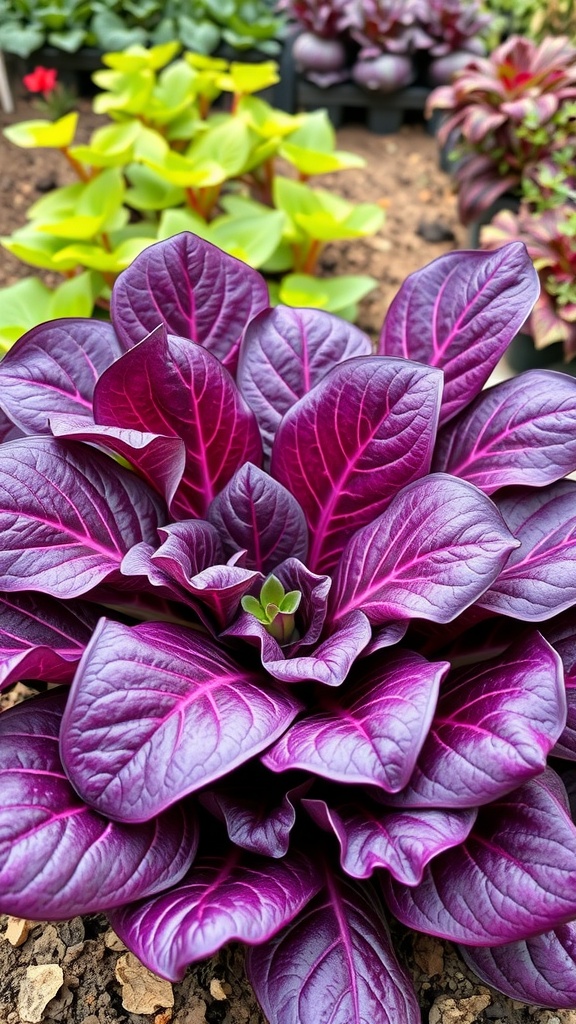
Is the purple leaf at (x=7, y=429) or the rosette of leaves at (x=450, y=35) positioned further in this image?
the rosette of leaves at (x=450, y=35)

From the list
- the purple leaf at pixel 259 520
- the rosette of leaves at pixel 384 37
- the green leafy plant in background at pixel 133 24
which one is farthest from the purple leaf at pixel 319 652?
the green leafy plant in background at pixel 133 24

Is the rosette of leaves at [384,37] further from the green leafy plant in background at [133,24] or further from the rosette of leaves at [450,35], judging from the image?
the green leafy plant in background at [133,24]

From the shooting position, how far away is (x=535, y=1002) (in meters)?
0.94

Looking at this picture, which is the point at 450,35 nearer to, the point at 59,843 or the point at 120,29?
the point at 120,29

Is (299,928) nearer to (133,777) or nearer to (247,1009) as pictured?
(247,1009)

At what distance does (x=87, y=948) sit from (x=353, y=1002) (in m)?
0.39

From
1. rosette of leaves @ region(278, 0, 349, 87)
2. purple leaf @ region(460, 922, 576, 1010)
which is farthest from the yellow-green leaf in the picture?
purple leaf @ region(460, 922, 576, 1010)

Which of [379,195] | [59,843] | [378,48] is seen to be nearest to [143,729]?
[59,843]

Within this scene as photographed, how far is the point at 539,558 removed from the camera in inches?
42.8

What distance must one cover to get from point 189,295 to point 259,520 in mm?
343

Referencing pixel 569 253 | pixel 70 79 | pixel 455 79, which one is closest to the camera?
pixel 569 253

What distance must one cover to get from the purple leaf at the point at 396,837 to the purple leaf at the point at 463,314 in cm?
56

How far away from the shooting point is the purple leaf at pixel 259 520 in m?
1.10

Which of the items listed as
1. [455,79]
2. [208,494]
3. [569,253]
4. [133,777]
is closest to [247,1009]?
[133,777]
